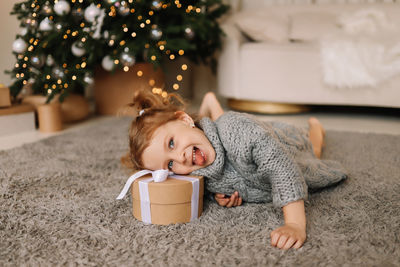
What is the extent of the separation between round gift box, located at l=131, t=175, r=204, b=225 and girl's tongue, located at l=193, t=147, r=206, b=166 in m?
0.07

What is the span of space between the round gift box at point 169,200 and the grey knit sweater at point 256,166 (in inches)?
3.3

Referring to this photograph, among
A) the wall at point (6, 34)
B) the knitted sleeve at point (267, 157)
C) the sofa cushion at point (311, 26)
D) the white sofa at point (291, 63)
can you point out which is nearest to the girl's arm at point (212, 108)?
the knitted sleeve at point (267, 157)

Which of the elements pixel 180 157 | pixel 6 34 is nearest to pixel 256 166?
pixel 180 157

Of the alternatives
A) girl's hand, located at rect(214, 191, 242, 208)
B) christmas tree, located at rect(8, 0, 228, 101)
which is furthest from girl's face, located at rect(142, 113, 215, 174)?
christmas tree, located at rect(8, 0, 228, 101)

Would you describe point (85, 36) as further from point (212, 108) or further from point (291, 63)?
point (291, 63)

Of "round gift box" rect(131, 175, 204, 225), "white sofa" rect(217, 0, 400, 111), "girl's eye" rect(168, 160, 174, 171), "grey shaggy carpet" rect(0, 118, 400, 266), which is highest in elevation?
"white sofa" rect(217, 0, 400, 111)

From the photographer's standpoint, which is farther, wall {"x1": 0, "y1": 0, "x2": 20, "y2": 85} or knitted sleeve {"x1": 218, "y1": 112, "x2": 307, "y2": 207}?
wall {"x1": 0, "y1": 0, "x2": 20, "y2": 85}

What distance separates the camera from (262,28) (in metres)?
2.36

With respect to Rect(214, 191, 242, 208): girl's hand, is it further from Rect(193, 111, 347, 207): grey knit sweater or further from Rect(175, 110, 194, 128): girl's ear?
Rect(175, 110, 194, 128): girl's ear

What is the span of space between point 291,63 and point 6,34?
1.67 meters

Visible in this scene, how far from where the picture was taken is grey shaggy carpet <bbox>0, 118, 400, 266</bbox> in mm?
722

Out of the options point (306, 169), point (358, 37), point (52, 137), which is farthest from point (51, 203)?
point (358, 37)

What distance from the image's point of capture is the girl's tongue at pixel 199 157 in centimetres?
92

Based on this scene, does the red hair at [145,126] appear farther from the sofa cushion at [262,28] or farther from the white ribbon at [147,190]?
the sofa cushion at [262,28]
